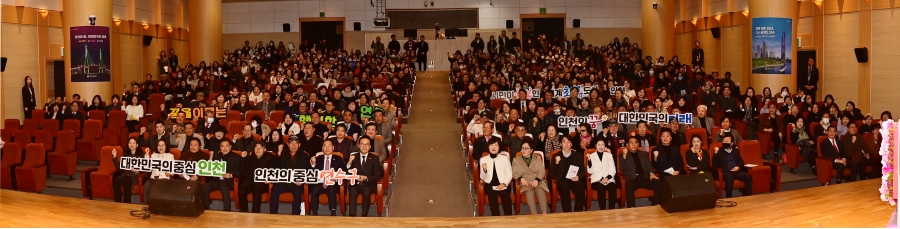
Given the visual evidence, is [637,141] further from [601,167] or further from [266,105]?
[266,105]

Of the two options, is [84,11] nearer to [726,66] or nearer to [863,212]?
[863,212]

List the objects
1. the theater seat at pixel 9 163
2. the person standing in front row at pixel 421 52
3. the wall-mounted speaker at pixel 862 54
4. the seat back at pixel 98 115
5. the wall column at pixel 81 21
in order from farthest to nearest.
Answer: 1. the person standing in front row at pixel 421 52
2. the wall column at pixel 81 21
3. the wall-mounted speaker at pixel 862 54
4. the seat back at pixel 98 115
5. the theater seat at pixel 9 163

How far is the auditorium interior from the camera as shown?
27.3ft

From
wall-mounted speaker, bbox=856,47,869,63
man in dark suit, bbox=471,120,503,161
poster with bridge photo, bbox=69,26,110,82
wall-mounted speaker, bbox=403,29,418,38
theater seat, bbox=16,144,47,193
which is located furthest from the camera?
wall-mounted speaker, bbox=403,29,418,38

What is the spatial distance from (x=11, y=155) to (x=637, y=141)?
8403 millimetres

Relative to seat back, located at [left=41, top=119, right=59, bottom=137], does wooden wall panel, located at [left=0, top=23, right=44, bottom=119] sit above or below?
above

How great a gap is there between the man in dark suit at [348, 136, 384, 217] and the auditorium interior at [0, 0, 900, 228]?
0.09 ft

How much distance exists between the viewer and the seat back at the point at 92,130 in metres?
12.7

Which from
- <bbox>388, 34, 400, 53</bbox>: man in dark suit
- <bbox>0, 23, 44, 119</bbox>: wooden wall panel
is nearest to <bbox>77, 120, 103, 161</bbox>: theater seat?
<bbox>0, 23, 44, 119</bbox>: wooden wall panel

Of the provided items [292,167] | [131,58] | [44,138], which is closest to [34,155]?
[44,138]

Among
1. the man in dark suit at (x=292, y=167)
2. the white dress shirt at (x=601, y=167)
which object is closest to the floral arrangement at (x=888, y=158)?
the white dress shirt at (x=601, y=167)

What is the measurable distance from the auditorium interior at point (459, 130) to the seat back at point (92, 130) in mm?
174

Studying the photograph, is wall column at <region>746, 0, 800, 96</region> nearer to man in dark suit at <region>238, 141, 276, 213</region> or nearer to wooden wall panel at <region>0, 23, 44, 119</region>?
man in dark suit at <region>238, 141, 276, 213</region>

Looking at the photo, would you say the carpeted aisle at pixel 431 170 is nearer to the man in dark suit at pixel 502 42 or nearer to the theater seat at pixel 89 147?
the theater seat at pixel 89 147
